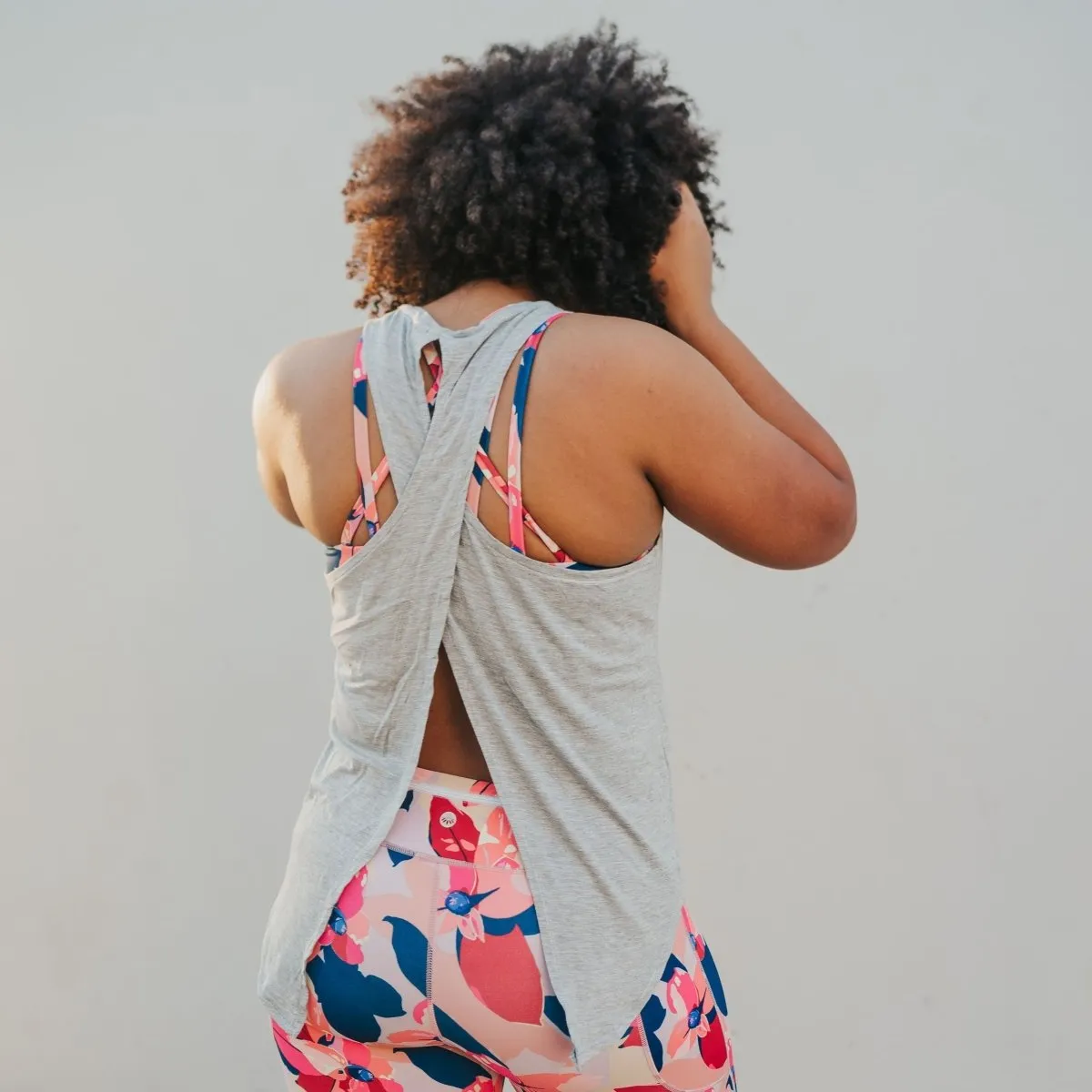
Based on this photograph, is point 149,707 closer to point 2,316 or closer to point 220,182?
point 2,316

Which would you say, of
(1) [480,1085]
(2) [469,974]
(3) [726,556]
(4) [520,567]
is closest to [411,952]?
(2) [469,974]

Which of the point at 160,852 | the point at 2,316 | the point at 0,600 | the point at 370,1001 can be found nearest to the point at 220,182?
the point at 2,316

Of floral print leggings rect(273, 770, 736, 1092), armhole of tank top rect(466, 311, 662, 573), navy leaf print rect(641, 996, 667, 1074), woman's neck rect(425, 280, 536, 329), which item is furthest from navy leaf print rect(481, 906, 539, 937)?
woman's neck rect(425, 280, 536, 329)

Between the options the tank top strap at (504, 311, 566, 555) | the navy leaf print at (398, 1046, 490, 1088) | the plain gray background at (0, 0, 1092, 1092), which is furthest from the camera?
the plain gray background at (0, 0, 1092, 1092)

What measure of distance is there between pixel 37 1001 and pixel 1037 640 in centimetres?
177

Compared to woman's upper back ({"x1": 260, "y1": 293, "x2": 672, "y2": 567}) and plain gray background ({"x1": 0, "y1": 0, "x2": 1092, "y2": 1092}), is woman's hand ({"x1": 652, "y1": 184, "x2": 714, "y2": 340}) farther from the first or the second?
plain gray background ({"x1": 0, "y1": 0, "x2": 1092, "y2": 1092})

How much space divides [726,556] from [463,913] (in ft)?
3.51

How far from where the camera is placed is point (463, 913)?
0.90m

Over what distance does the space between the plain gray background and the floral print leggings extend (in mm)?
965

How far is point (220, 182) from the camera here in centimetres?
204

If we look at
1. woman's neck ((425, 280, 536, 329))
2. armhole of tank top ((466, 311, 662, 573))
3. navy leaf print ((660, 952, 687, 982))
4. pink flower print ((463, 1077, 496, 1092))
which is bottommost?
pink flower print ((463, 1077, 496, 1092))

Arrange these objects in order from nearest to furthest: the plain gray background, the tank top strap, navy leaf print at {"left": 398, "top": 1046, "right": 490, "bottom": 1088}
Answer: the tank top strap → navy leaf print at {"left": 398, "top": 1046, "right": 490, "bottom": 1088} → the plain gray background

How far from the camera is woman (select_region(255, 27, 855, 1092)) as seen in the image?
880 mm

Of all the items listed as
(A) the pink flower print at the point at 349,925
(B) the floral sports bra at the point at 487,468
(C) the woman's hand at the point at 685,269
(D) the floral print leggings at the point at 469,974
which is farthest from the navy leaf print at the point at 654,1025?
(C) the woman's hand at the point at 685,269
